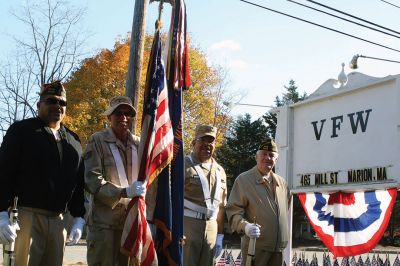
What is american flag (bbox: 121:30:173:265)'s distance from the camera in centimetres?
415

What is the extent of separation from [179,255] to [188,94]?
71.6 feet

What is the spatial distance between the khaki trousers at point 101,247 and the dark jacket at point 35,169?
0.33 meters

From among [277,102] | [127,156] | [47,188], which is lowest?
[47,188]

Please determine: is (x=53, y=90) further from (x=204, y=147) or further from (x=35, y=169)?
(x=204, y=147)

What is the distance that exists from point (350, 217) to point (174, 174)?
332cm

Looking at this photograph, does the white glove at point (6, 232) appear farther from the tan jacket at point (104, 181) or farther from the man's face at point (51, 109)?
the man's face at point (51, 109)

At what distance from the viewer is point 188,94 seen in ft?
86.4

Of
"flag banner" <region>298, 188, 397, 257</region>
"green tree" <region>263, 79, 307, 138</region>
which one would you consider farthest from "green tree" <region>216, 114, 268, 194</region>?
"flag banner" <region>298, 188, 397, 257</region>

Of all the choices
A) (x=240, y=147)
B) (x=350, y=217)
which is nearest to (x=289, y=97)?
(x=240, y=147)

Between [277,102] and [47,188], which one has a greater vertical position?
[277,102]

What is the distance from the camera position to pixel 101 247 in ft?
13.8

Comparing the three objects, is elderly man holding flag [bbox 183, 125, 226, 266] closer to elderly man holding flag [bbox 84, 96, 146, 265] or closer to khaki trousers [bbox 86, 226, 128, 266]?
elderly man holding flag [bbox 84, 96, 146, 265]

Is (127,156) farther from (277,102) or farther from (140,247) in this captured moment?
(277,102)

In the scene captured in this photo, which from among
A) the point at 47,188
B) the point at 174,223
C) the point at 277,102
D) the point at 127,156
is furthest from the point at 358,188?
the point at 277,102
